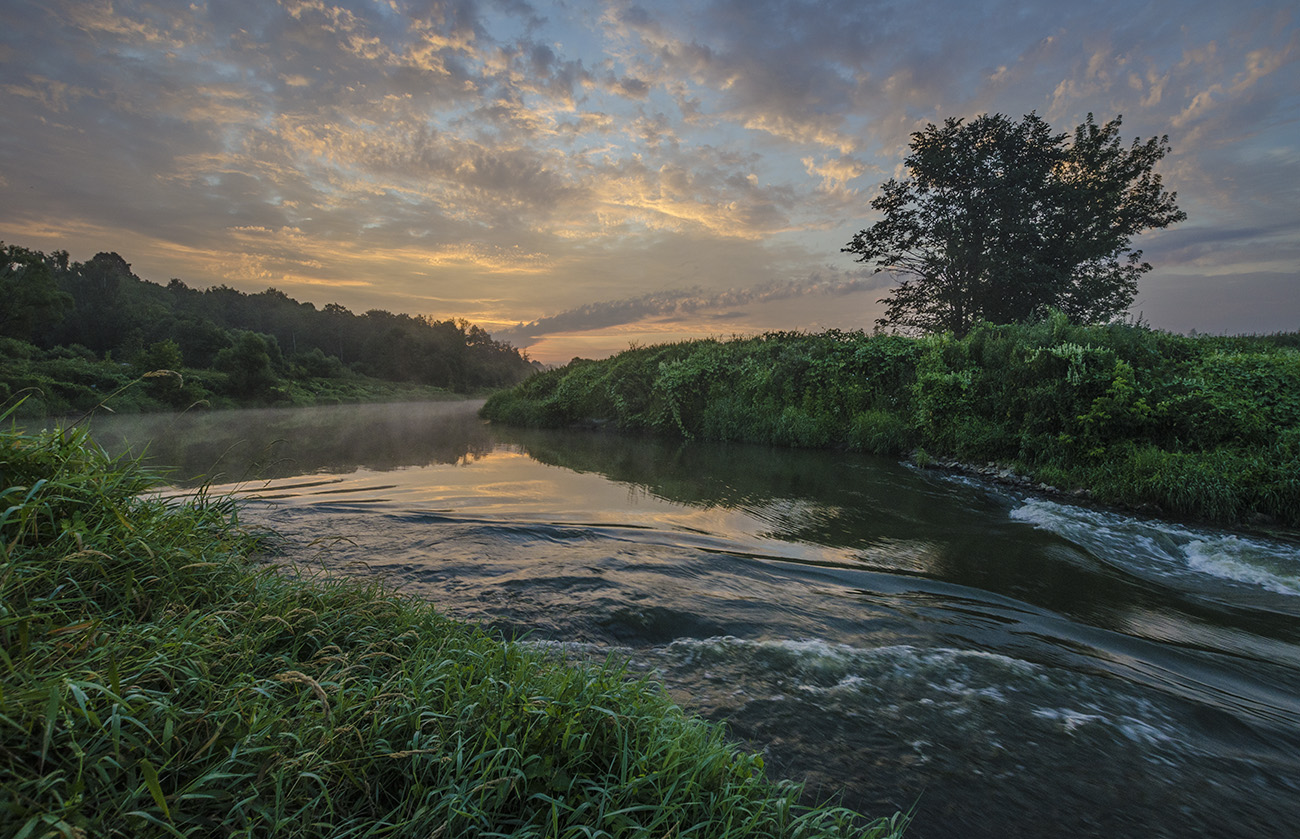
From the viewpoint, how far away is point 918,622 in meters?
3.38

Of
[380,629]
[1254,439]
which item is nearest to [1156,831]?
[380,629]

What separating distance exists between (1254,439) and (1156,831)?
277 inches

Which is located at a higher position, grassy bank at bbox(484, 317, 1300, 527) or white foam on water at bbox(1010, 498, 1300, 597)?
grassy bank at bbox(484, 317, 1300, 527)

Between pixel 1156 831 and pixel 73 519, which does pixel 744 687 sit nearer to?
pixel 1156 831

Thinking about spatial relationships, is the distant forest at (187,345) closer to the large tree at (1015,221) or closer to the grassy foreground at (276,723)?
the grassy foreground at (276,723)

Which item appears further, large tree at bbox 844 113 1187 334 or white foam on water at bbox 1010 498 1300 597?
large tree at bbox 844 113 1187 334

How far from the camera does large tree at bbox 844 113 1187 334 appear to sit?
19.7m

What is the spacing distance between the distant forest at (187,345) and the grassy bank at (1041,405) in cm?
932

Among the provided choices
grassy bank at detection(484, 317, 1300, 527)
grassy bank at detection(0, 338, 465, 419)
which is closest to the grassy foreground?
grassy bank at detection(484, 317, 1300, 527)

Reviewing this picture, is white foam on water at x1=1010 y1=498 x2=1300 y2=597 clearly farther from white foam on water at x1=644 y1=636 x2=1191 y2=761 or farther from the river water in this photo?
white foam on water at x1=644 y1=636 x2=1191 y2=761

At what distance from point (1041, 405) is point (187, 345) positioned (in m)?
49.1

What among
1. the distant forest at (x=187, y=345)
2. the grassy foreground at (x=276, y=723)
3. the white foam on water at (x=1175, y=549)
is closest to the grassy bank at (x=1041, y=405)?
the white foam on water at (x=1175, y=549)

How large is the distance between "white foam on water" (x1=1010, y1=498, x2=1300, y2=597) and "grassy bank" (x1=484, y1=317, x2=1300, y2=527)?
2.69 ft

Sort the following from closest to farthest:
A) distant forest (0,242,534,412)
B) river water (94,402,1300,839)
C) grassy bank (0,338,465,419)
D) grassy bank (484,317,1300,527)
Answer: river water (94,402,1300,839) < grassy bank (484,317,1300,527) < grassy bank (0,338,465,419) < distant forest (0,242,534,412)
